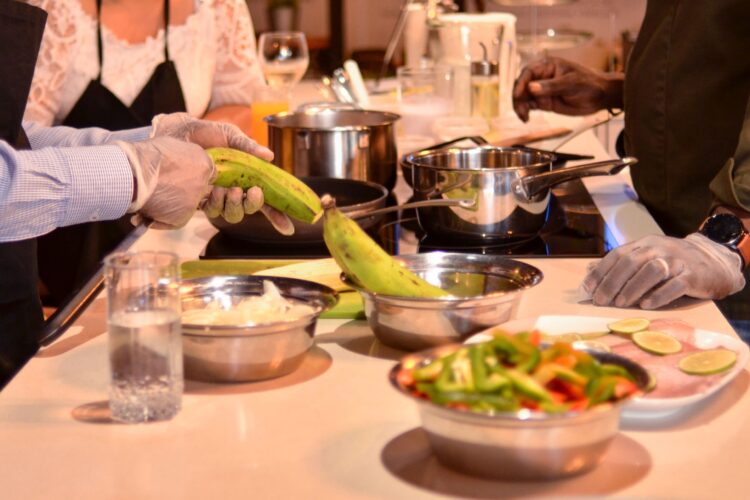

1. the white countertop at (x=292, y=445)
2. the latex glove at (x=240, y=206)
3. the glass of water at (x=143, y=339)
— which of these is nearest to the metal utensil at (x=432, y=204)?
the latex glove at (x=240, y=206)

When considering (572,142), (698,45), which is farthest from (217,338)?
(572,142)

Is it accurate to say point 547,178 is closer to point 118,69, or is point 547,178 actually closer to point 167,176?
point 167,176

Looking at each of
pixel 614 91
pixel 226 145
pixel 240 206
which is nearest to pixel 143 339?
pixel 240 206

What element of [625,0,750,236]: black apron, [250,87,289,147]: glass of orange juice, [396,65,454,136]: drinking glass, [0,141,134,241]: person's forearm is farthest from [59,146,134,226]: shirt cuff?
[396,65,454,136]: drinking glass

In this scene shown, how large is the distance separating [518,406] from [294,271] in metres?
0.80

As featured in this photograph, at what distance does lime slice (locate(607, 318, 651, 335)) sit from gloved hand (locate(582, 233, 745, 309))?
5.6 inches

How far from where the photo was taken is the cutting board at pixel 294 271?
65.1 inches

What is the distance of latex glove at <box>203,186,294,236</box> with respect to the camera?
180 centimetres

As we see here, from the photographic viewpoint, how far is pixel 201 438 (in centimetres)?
122

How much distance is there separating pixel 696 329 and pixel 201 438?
683 millimetres

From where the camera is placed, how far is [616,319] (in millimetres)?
1521

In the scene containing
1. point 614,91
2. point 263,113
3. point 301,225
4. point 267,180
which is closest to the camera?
point 267,180

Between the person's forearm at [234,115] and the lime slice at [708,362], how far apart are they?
8.10ft

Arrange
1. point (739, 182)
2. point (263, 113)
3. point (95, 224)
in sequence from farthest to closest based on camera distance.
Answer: point (95, 224) → point (263, 113) → point (739, 182)
